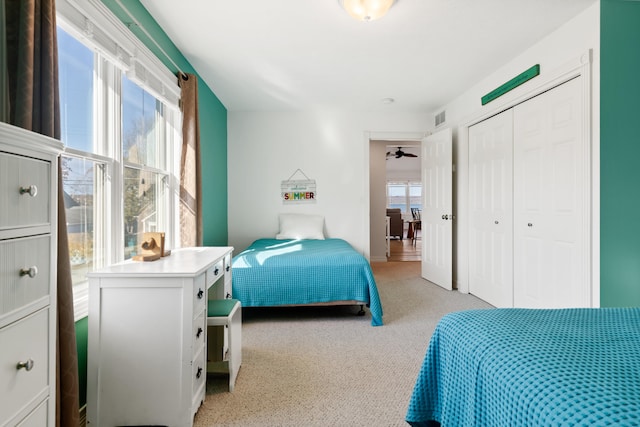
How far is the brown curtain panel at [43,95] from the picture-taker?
3.54ft

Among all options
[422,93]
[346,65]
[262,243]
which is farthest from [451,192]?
[262,243]

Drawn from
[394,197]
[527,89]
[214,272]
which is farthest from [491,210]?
[394,197]

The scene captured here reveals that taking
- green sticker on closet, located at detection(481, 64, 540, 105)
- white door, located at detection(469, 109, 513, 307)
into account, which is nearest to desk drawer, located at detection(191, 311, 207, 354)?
white door, located at detection(469, 109, 513, 307)

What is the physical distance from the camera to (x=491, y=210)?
335 cm

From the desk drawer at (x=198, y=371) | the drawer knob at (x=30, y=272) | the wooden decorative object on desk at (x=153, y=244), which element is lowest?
the desk drawer at (x=198, y=371)

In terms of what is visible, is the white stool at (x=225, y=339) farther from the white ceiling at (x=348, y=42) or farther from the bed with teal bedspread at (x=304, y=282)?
the white ceiling at (x=348, y=42)

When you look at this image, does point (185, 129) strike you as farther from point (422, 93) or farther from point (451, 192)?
point (451, 192)

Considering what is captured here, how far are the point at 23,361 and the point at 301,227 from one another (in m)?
3.62

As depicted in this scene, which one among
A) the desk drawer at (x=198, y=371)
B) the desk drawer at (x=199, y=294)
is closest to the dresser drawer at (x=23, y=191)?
the desk drawer at (x=199, y=294)

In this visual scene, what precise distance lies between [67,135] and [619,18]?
3.41 metres

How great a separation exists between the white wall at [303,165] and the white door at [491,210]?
4.53 ft

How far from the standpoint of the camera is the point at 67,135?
5.12 ft

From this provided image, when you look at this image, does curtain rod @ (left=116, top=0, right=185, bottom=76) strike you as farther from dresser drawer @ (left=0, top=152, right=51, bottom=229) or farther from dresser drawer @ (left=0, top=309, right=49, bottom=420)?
dresser drawer @ (left=0, top=309, right=49, bottom=420)

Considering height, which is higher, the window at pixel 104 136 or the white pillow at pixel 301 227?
the window at pixel 104 136
